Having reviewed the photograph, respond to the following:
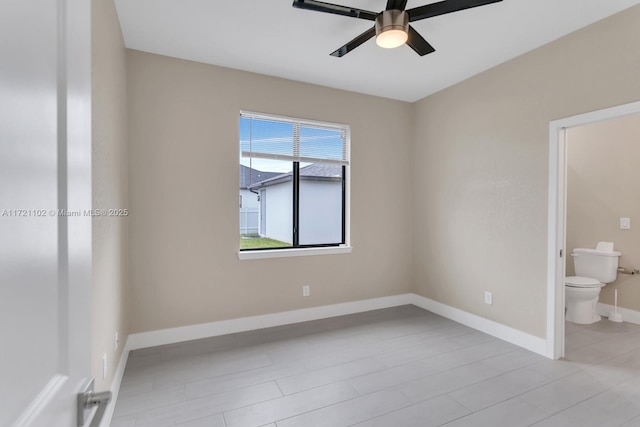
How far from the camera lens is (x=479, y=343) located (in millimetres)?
2996

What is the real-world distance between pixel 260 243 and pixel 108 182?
1738 millimetres

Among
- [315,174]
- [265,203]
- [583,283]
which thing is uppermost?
[315,174]

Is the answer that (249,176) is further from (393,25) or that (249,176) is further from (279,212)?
(393,25)

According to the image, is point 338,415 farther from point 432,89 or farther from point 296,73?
point 432,89

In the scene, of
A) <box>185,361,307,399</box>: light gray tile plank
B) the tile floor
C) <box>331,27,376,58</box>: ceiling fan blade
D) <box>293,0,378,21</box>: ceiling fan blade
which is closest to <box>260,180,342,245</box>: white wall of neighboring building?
the tile floor

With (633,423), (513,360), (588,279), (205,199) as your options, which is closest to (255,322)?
(205,199)

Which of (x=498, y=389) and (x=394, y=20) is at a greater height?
(x=394, y=20)

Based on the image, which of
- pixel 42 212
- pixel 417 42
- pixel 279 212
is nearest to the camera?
pixel 42 212

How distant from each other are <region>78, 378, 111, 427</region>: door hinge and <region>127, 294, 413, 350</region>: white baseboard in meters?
2.54

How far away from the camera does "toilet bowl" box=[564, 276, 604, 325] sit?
3.38 m

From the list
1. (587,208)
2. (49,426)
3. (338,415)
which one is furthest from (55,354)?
(587,208)

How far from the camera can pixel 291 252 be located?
11.5 feet

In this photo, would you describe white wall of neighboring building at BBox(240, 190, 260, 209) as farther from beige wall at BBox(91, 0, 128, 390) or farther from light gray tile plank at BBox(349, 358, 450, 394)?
light gray tile plank at BBox(349, 358, 450, 394)

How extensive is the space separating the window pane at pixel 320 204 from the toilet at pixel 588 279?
262cm
